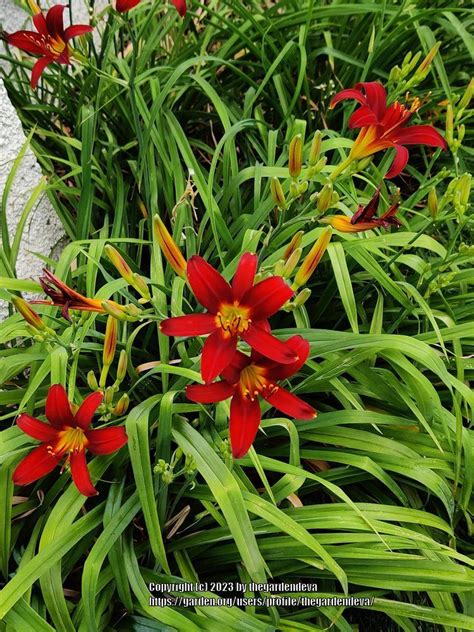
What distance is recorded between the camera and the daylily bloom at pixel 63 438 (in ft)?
3.44

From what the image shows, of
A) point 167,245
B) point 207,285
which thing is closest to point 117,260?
point 167,245

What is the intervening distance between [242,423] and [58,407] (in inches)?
12.7

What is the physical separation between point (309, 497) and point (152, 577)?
0.44 m

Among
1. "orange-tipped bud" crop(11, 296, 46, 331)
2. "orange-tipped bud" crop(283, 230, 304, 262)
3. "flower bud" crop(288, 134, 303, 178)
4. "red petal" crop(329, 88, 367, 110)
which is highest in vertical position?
"red petal" crop(329, 88, 367, 110)

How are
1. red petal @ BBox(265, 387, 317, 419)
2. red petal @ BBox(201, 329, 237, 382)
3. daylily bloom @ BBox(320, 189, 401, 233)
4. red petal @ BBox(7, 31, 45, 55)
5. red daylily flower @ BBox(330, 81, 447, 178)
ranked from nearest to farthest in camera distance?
red petal @ BBox(201, 329, 237, 382), red petal @ BBox(265, 387, 317, 419), daylily bloom @ BBox(320, 189, 401, 233), red daylily flower @ BBox(330, 81, 447, 178), red petal @ BBox(7, 31, 45, 55)

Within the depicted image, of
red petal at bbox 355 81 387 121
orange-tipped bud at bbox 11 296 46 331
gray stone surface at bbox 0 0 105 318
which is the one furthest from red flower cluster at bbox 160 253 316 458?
gray stone surface at bbox 0 0 105 318

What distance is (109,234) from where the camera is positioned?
184cm

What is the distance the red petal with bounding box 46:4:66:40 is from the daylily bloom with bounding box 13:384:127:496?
87 centimetres

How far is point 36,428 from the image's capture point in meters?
1.07

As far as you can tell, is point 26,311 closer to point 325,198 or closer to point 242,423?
point 242,423

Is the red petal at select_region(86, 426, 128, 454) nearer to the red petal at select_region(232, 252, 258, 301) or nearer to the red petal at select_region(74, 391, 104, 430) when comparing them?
the red petal at select_region(74, 391, 104, 430)

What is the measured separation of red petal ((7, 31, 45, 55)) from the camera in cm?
142

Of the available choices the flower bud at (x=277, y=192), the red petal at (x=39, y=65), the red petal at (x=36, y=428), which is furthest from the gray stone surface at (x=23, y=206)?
the flower bud at (x=277, y=192)

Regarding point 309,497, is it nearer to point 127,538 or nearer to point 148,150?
point 127,538
